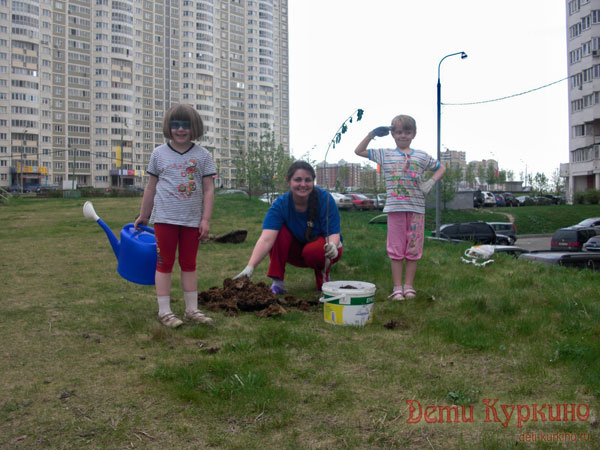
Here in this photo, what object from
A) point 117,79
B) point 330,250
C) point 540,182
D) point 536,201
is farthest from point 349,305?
point 117,79

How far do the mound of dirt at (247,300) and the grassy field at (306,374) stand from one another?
138 mm

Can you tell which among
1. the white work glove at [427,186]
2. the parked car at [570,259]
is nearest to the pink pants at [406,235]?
the white work glove at [427,186]

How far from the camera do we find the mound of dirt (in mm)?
4257

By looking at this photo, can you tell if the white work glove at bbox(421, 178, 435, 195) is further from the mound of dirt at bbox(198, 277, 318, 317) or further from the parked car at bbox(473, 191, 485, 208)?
the parked car at bbox(473, 191, 485, 208)

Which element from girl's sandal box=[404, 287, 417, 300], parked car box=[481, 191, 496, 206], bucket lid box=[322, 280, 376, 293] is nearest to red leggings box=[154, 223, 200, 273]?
bucket lid box=[322, 280, 376, 293]

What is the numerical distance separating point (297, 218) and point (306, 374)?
2.22 meters

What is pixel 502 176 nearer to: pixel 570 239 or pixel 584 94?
pixel 584 94

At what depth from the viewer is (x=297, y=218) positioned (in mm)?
4887

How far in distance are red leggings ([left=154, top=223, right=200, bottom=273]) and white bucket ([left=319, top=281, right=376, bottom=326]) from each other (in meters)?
1.10

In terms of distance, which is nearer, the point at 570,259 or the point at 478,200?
the point at 570,259

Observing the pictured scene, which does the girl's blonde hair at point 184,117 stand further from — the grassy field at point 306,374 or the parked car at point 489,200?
the parked car at point 489,200

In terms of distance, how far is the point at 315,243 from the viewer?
4785 mm

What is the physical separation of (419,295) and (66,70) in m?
96.1

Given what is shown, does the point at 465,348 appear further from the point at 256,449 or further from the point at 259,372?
the point at 256,449
